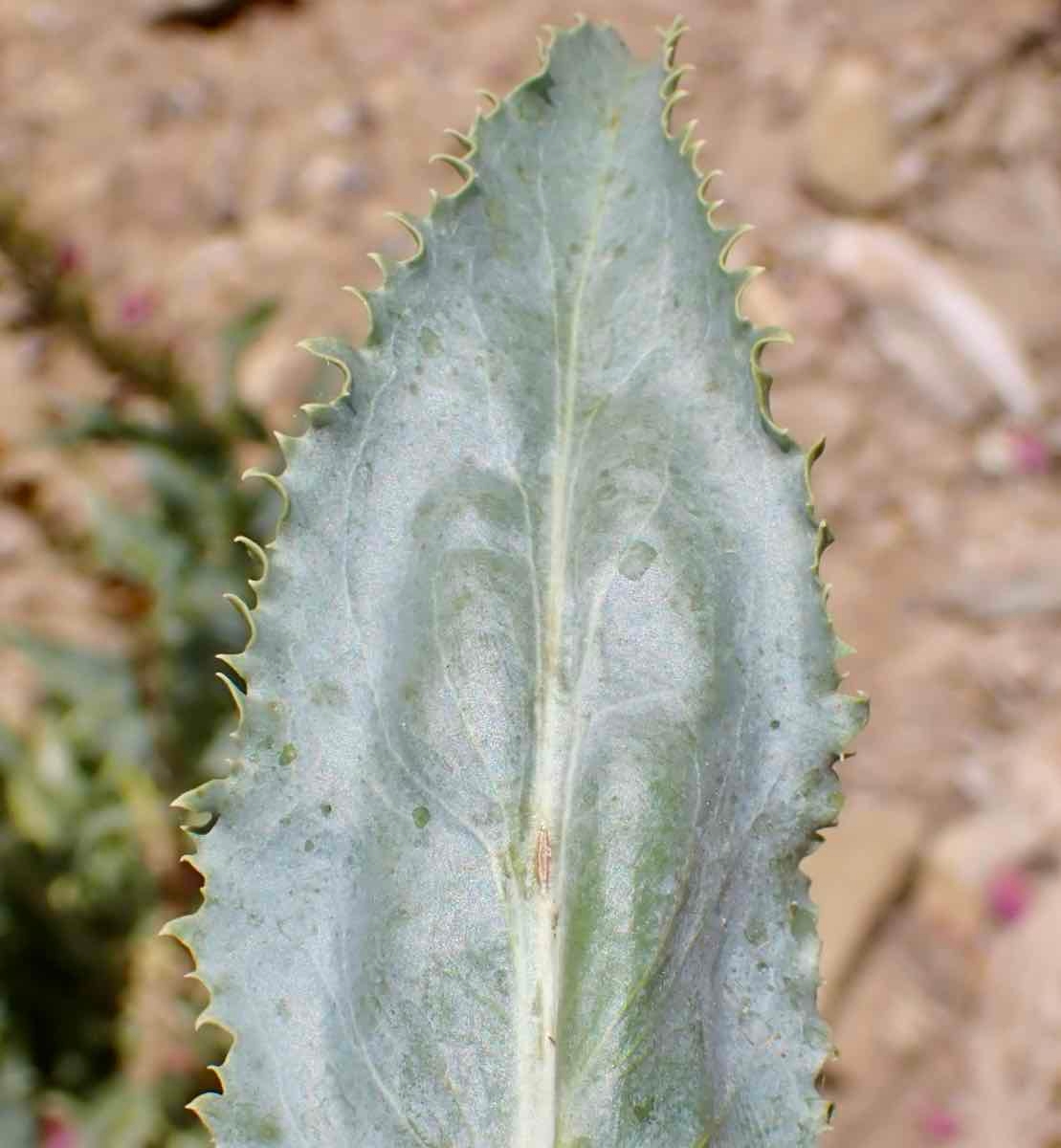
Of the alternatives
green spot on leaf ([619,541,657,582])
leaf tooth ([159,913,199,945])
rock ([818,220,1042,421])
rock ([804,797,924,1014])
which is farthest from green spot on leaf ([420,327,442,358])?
rock ([818,220,1042,421])

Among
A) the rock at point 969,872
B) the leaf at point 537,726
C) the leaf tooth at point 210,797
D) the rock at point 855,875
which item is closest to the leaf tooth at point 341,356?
the leaf at point 537,726

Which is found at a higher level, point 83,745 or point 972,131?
point 972,131

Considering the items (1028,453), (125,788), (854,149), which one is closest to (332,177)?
(854,149)

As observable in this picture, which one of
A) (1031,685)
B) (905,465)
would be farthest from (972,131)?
(1031,685)

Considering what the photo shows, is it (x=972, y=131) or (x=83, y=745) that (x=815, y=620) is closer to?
(x=83, y=745)

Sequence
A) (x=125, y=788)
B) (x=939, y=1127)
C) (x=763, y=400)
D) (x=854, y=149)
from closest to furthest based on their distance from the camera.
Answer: (x=763, y=400), (x=125, y=788), (x=939, y=1127), (x=854, y=149)

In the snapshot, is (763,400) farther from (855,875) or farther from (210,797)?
(855,875)

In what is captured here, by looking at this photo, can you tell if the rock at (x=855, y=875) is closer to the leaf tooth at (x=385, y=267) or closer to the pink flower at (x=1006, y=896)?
the pink flower at (x=1006, y=896)
